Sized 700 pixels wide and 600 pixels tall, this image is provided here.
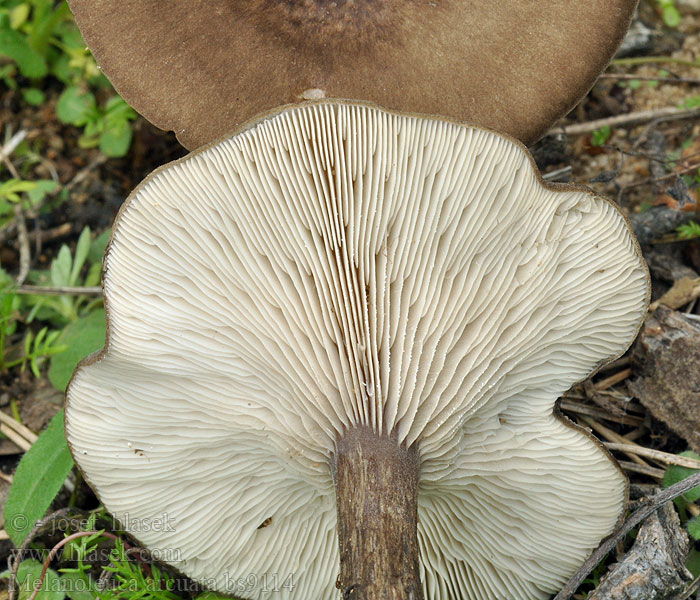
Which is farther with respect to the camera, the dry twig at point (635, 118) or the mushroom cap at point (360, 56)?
the dry twig at point (635, 118)

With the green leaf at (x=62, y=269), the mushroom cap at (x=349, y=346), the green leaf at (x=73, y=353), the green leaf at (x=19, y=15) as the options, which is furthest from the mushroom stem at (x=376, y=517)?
the green leaf at (x=19, y=15)

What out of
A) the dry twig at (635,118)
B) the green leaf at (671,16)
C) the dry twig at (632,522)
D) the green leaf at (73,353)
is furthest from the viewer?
the green leaf at (671,16)

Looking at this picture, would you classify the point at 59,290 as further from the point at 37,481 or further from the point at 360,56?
the point at 360,56

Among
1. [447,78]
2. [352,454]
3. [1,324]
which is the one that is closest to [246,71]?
[447,78]

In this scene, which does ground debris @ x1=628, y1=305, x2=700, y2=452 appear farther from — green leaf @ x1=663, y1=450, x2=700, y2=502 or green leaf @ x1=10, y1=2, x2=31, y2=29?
green leaf @ x1=10, y1=2, x2=31, y2=29

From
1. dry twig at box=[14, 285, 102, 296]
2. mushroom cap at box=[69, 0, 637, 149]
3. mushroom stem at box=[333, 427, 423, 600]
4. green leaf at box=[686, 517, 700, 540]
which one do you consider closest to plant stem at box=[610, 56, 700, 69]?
mushroom cap at box=[69, 0, 637, 149]

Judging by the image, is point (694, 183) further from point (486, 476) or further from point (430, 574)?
point (430, 574)

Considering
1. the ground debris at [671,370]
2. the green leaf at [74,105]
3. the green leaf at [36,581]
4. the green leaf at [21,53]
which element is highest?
the green leaf at [21,53]

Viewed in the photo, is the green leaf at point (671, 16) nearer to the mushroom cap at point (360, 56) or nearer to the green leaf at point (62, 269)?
the mushroom cap at point (360, 56)
